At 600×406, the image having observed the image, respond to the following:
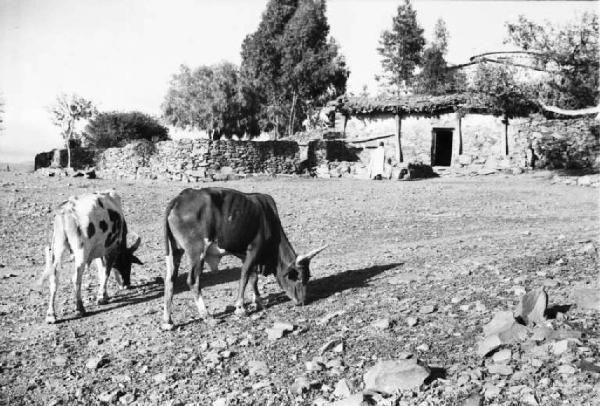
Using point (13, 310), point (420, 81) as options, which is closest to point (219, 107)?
point (420, 81)

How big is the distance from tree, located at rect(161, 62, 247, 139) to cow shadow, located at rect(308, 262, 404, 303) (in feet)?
Answer: 135

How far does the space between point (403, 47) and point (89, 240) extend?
139ft

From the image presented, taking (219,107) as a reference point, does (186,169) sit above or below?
below

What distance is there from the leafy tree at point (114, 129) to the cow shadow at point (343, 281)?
44.5 metres

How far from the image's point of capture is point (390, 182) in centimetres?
2378

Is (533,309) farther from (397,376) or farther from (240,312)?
(240,312)

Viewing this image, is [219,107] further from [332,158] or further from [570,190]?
[570,190]

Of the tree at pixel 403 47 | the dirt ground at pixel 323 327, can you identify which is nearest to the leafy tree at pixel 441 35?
the tree at pixel 403 47

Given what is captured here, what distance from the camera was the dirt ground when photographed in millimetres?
5005

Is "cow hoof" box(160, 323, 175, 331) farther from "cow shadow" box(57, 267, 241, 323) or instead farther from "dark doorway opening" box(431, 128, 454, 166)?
"dark doorway opening" box(431, 128, 454, 166)

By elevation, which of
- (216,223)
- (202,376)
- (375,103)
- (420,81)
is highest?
(420,81)

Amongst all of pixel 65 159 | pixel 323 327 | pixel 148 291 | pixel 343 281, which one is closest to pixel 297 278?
pixel 343 281

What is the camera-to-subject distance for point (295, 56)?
1610 inches

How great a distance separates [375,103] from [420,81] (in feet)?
55.1
